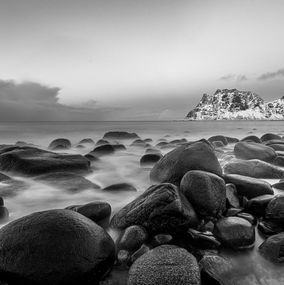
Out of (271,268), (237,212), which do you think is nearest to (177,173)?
(237,212)

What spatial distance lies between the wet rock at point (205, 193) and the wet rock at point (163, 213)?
0.51 ft

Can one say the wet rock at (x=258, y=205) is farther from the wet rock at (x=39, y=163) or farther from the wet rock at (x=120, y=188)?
the wet rock at (x=39, y=163)

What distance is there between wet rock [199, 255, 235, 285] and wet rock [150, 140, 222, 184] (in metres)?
2.14

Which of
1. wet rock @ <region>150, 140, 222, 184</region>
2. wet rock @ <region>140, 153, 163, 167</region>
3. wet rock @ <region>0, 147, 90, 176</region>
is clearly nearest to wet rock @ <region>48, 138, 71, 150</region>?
wet rock @ <region>0, 147, 90, 176</region>

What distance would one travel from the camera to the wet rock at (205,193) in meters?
3.55

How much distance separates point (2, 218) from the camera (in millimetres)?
3979

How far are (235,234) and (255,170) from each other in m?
2.92

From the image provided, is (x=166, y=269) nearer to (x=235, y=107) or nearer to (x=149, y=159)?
(x=149, y=159)

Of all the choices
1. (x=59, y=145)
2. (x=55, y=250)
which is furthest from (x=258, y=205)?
(x=59, y=145)

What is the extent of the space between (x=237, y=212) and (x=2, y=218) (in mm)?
3328

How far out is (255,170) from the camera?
18.7ft

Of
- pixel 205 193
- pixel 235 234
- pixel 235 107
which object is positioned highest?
pixel 235 107

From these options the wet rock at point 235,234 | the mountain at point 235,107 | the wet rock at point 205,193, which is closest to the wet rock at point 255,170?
the wet rock at point 205,193

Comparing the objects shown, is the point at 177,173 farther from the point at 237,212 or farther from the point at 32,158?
the point at 32,158
